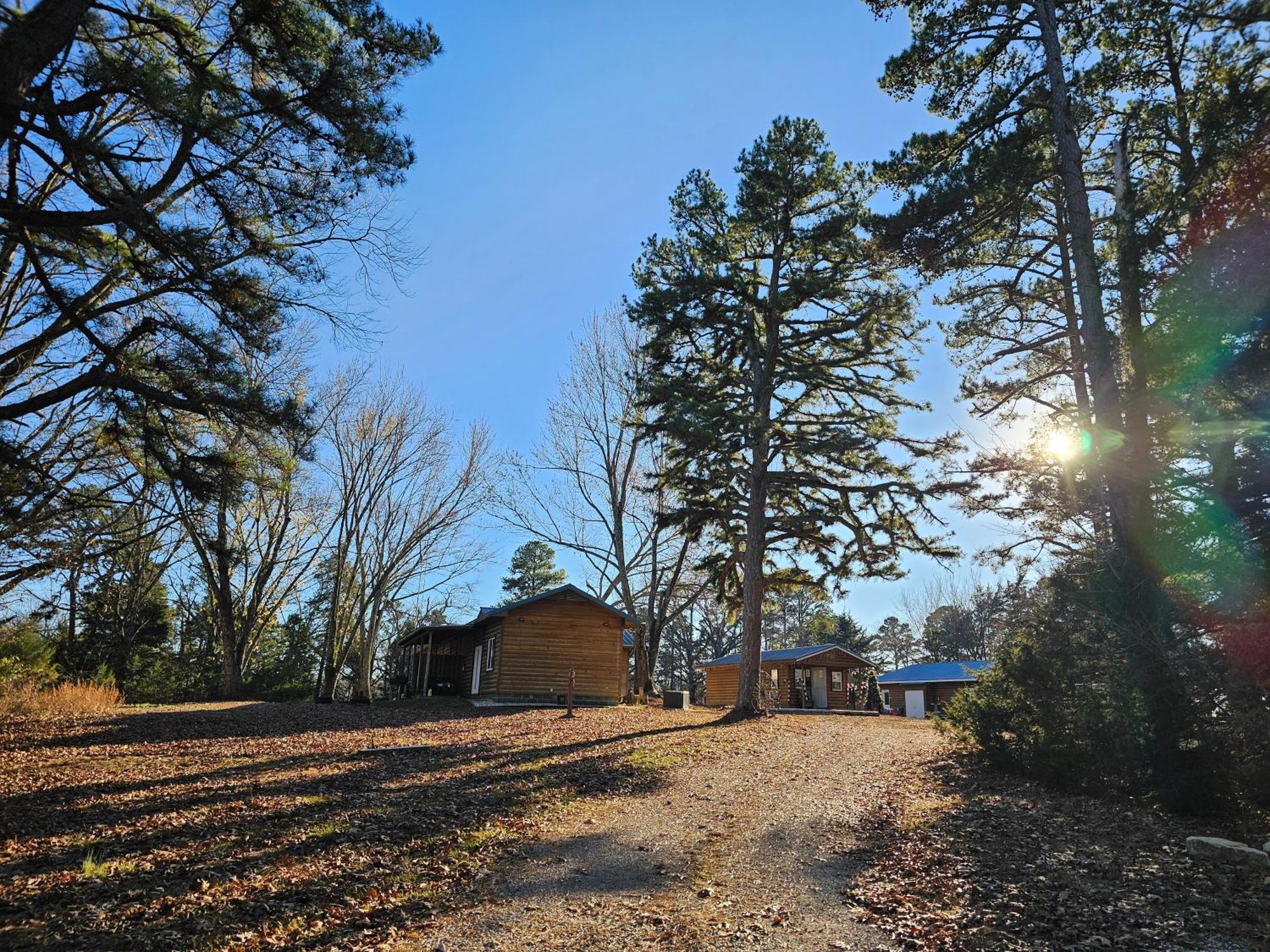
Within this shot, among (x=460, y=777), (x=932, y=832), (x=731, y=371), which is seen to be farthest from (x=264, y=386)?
(x=731, y=371)

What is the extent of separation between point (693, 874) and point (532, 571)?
42758mm

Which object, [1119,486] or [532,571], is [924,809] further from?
[532,571]

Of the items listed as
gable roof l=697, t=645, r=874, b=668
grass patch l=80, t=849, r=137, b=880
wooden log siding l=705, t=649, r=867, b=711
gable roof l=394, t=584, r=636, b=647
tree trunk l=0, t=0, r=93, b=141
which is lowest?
wooden log siding l=705, t=649, r=867, b=711

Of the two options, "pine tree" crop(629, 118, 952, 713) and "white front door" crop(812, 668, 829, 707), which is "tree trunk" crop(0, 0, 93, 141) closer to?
"pine tree" crop(629, 118, 952, 713)

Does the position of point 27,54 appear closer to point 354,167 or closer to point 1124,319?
point 354,167

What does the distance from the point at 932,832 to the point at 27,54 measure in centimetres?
1057

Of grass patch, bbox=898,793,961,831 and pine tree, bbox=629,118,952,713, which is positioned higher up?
pine tree, bbox=629,118,952,713

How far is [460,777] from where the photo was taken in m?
9.54

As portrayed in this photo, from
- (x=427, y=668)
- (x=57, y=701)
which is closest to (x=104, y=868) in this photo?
(x=57, y=701)

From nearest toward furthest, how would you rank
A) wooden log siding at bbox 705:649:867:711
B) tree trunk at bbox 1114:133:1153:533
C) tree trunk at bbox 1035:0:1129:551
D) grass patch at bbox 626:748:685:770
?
tree trunk at bbox 1114:133:1153:533, tree trunk at bbox 1035:0:1129:551, grass patch at bbox 626:748:685:770, wooden log siding at bbox 705:649:867:711

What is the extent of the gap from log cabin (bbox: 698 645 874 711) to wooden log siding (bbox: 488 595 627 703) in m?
14.2

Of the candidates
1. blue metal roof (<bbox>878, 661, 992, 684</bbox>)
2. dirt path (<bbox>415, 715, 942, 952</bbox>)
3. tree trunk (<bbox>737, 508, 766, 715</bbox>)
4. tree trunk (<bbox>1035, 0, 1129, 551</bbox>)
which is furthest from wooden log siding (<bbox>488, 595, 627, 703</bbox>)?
blue metal roof (<bbox>878, 661, 992, 684</bbox>)

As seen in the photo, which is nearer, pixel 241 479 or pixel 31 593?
pixel 241 479

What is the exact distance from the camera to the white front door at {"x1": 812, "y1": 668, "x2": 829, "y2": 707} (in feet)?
127
